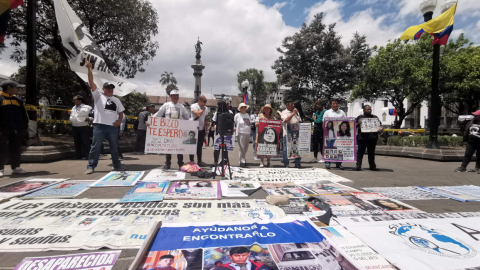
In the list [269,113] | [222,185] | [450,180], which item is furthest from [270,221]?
[450,180]

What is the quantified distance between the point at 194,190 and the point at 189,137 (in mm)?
2161

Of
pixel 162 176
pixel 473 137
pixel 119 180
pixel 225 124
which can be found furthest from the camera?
pixel 473 137

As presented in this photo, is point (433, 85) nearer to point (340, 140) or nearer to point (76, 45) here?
point (340, 140)

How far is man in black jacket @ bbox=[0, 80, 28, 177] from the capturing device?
172 inches

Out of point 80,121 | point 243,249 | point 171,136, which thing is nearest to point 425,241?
point 243,249

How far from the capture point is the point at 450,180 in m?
4.90

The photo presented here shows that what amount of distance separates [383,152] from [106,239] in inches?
420

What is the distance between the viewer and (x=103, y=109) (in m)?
4.84

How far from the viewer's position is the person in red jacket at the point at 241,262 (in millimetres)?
1597

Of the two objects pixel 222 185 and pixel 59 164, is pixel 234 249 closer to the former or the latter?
pixel 222 185

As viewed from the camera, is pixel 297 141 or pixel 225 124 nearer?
pixel 225 124

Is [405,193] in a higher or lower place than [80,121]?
lower

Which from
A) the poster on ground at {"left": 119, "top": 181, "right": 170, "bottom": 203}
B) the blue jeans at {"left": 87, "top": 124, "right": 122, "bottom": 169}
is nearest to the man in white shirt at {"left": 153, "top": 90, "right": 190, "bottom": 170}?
the blue jeans at {"left": 87, "top": 124, "right": 122, "bottom": 169}

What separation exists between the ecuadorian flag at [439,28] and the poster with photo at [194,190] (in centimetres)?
827
